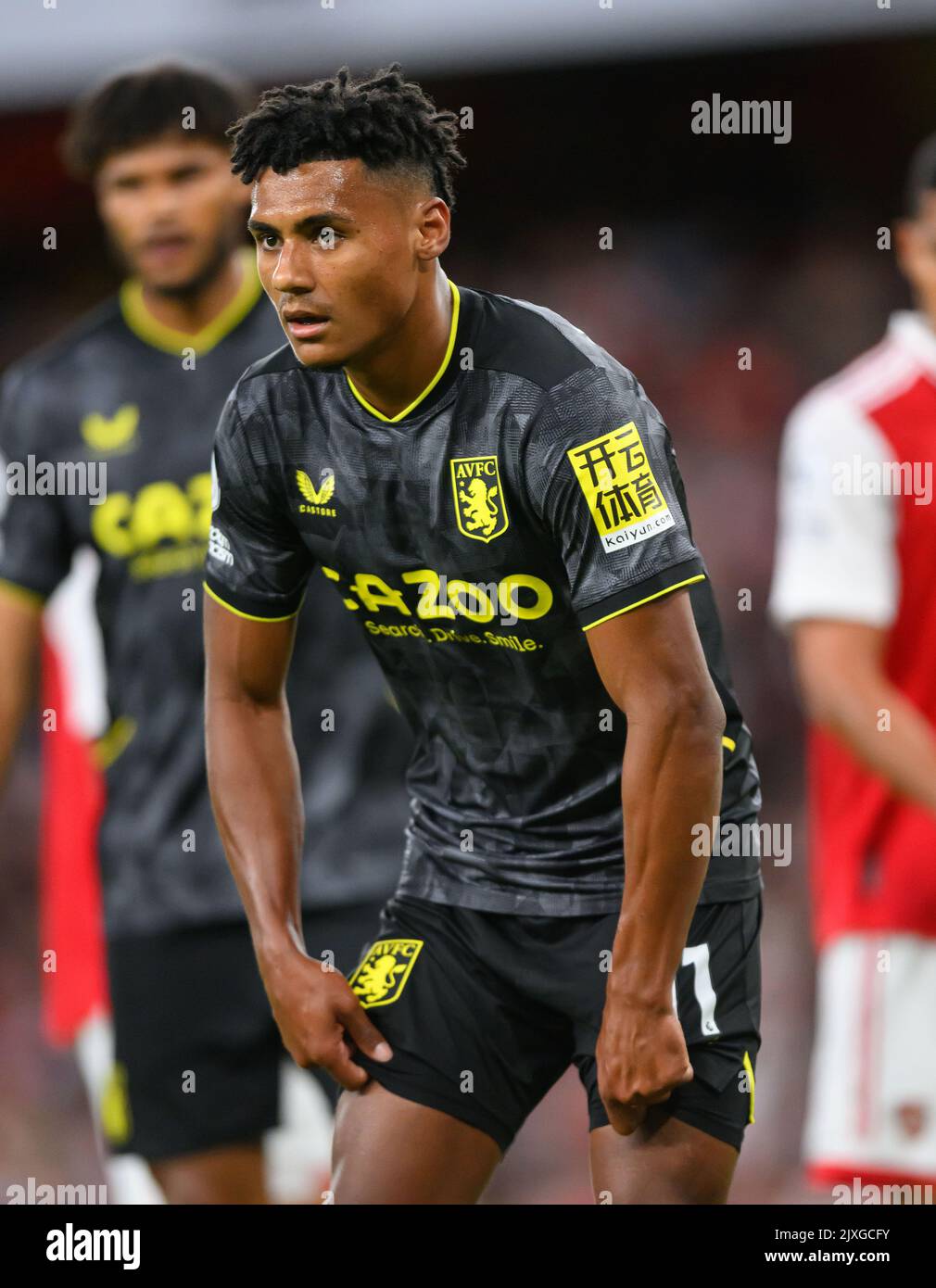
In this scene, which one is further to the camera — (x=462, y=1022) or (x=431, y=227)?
(x=462, y=1022)

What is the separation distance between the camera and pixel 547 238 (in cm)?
716

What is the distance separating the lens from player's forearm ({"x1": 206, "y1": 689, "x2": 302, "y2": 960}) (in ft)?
9.83

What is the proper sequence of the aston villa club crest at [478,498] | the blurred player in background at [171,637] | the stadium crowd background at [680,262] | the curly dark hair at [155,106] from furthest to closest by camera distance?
the stadium crowd background at [680,262]
the curly dark hair at [155,106]
the blurred player in background at [171,637]
the aston villa club crest at [478,498]

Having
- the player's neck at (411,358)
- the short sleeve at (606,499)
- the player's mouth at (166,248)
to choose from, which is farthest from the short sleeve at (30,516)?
the short sleeve at (606,499)

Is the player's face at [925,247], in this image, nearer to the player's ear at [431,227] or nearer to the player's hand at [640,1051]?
the player's ear at [431,227]

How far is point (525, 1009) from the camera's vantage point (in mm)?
2996

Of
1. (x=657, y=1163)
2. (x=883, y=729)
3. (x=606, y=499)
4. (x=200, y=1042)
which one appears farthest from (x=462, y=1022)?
(x=200, y=1042)

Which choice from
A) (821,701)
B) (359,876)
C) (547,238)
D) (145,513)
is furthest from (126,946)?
(547,238)

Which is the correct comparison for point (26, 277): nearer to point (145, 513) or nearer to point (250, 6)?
point (250, 6)

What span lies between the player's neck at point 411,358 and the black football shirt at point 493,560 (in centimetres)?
2

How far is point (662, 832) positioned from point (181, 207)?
2.25 m

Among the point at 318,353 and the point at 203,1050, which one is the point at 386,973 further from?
the point at 203,1050

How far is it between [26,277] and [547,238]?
1766 mm

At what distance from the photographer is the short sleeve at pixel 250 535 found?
9.62 ft
